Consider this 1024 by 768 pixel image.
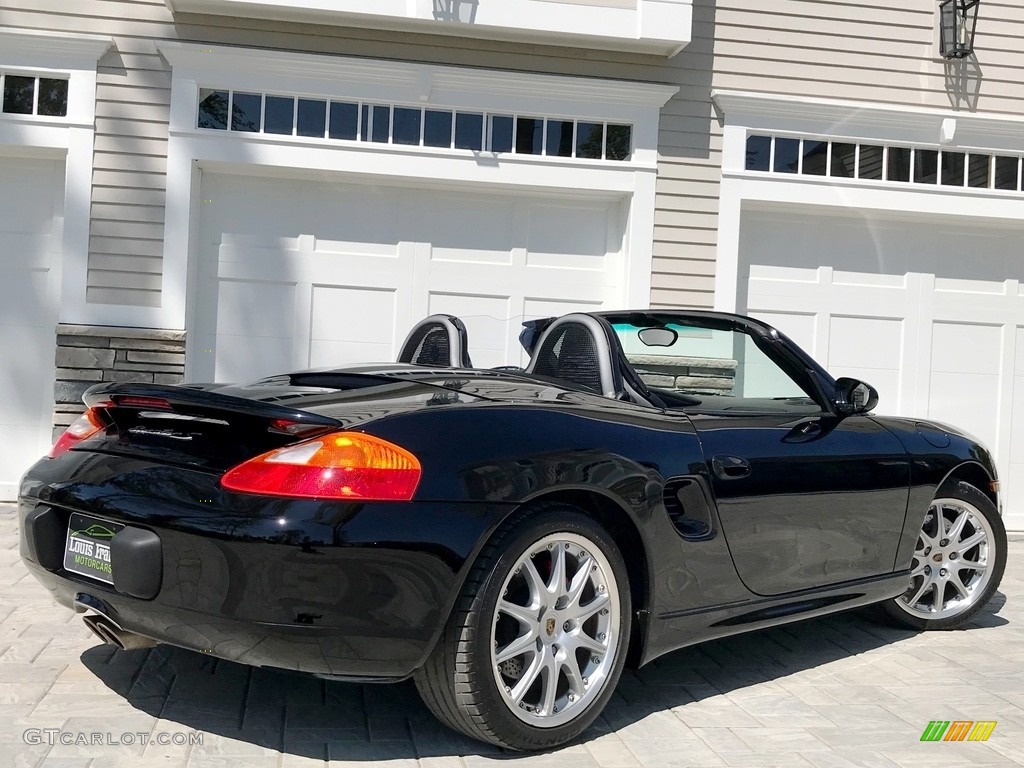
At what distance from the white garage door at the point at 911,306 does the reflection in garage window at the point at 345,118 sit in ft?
9.52

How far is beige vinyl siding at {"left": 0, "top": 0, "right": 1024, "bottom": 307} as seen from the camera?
7066 millimetres

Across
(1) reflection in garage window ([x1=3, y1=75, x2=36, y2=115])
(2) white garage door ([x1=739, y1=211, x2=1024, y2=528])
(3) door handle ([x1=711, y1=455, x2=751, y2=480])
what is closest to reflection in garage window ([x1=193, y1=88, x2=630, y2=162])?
(1) reflection in garage window ([x1=3, y1=75, x2=36, y2=115])

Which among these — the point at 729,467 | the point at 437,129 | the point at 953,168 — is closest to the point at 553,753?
the point at 729,467

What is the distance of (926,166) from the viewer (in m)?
7.95

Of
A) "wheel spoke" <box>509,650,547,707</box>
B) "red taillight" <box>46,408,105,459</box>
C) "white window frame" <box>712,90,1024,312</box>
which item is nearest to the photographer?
"wheel spoke" <box>509,650,547,707</box>

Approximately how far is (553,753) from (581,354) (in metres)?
1.25

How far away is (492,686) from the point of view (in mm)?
2703

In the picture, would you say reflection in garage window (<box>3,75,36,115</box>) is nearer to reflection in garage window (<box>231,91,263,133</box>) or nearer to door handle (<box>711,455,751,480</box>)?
reflection in garage window (<box>231,91,263,133</box>)

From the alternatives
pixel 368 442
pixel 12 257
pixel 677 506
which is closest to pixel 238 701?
pixel 368 442

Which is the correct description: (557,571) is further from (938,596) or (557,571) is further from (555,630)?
(938,596)

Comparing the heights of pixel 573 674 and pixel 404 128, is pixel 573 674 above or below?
below

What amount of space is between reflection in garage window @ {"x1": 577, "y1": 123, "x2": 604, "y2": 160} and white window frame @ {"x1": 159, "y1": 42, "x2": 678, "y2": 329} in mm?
87

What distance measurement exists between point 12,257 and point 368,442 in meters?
5.60
